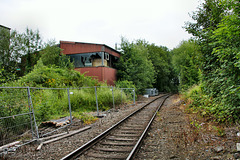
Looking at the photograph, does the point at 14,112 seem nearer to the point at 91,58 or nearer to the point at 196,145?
the point at 196,145

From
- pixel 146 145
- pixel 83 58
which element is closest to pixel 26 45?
pixel 83 58

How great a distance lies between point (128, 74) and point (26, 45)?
52.1 feet

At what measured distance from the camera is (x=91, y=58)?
19781 millimetres

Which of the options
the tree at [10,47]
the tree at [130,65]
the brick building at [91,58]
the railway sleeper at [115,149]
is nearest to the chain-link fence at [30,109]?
the railway sleeper at [115,149]

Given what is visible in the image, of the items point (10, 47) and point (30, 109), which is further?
point (10, 47)

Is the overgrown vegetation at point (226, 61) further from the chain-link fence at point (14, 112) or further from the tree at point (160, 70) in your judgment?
the tree at point (160, 70)

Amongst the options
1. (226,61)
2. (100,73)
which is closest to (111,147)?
(226,61)

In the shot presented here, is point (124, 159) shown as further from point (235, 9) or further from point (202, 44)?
point (202, 44)

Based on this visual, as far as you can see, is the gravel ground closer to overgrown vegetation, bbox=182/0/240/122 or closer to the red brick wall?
overgrown vegetation, bbox=182/0/240/122

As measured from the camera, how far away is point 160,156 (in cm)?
456

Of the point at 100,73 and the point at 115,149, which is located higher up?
the point at 100,73

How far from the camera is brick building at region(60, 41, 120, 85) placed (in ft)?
63.0

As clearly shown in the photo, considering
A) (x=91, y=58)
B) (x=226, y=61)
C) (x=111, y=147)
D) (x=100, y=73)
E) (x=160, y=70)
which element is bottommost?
(x=111, y=147)

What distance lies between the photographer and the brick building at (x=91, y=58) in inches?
755
